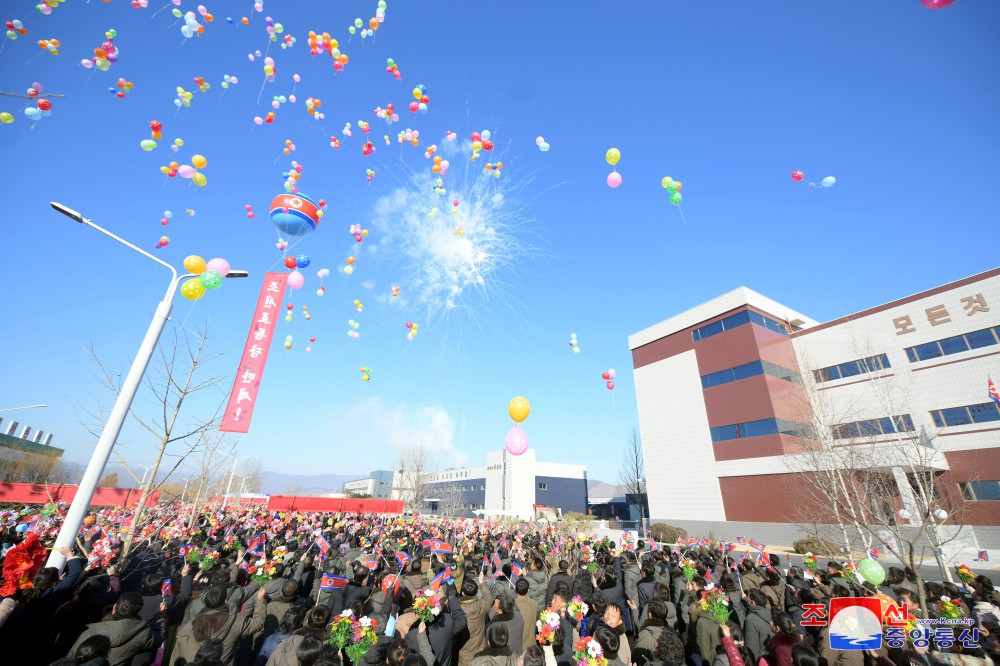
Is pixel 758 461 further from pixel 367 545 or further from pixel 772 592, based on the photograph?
pixel 367 545

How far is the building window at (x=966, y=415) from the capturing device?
20.9 metres

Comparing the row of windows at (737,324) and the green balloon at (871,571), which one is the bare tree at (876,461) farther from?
the green balloon at (871,571)

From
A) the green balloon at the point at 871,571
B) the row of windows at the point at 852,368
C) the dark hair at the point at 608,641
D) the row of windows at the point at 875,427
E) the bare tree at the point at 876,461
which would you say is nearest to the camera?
the dark hair at the point at 608,641

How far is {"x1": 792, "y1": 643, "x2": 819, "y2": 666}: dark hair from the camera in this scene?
375cm

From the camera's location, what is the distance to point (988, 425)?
68.2 feet

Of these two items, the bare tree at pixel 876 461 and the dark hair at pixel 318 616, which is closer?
the dark hair at pixel 318 616

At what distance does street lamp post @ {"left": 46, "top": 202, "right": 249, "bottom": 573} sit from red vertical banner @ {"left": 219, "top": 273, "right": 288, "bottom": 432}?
2.51m

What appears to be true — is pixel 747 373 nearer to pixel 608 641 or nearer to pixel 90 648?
pixel 608 641

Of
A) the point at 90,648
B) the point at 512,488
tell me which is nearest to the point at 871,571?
the point at 90,648

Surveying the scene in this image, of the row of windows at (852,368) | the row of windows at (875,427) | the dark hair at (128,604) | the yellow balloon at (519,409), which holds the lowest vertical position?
the dark hair at (128,604)

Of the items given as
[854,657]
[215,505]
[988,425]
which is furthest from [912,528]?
[215,505]

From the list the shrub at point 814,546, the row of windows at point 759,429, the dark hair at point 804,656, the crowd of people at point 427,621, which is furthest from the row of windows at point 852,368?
the dark hair at point 804,656

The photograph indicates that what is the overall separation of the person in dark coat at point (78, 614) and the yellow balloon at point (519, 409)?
31.8 feet

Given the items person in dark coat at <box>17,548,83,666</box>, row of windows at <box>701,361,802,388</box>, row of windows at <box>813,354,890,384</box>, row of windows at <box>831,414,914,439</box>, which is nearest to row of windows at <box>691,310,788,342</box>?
row of windows at <box>701,361,802,388</box>
